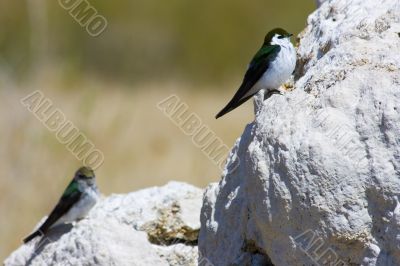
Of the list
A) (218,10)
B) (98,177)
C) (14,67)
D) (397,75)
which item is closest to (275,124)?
(397,75)

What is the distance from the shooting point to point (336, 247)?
3.62m

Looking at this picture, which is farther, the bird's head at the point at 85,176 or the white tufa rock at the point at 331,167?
the bird's head at the point at 85,176

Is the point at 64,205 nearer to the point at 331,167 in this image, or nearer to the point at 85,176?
the point at 85,176

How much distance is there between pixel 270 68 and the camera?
4891 mm

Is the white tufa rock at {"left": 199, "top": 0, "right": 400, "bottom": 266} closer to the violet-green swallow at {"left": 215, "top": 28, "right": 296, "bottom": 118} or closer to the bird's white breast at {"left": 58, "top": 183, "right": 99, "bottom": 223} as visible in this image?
the violet-green swallow at {"left": 215, "top": 28, "right": 296, "bottom": 118}

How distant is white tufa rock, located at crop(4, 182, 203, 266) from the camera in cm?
471

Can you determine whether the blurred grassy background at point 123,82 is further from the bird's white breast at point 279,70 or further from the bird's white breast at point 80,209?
the bird's white breast at point 279,70

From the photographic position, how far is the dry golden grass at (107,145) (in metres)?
8.84

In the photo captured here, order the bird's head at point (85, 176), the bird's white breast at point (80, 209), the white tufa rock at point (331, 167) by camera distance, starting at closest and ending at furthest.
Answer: the white tufa rock at point (331, 167) → the bird's white breast at point (80, 209) → the bird's head at point (85, 176)

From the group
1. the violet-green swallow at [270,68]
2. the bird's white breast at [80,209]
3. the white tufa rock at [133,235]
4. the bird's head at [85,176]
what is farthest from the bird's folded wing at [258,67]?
the bird's head at [85,176]

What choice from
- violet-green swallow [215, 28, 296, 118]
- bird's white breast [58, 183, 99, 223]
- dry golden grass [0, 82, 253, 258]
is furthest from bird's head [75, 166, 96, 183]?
dry golden grass [0, 82, 253, 258]

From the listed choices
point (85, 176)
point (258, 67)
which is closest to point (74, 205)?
point (85, 176)

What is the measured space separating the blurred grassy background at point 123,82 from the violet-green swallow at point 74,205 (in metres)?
2.01

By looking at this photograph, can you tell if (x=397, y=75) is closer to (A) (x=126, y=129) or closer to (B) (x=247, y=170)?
(B) (x=247, y=170)
